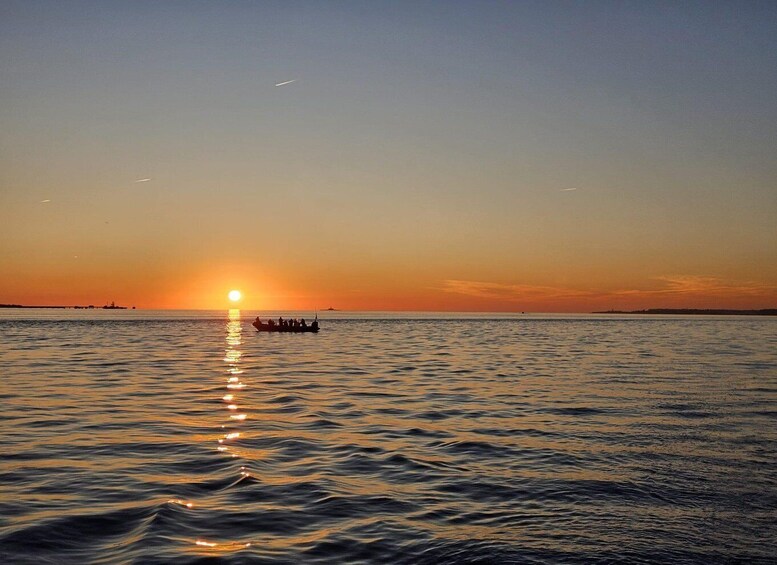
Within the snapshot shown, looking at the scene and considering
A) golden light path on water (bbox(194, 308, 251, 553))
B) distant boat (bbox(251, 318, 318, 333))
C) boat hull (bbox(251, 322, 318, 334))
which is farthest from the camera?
boat hull (bbox(251, 322, 318, 334))

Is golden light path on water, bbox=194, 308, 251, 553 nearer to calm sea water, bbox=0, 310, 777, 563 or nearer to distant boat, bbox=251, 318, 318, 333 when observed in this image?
calm sea water, bbox=0, 310, 777, 563

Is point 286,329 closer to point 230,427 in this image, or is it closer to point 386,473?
point 230,427

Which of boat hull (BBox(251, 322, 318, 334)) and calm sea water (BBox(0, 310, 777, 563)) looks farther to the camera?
boat hull (BBox(251, 322, 318, 334))

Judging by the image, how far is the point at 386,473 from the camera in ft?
54.5

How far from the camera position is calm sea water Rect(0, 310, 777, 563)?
11352 millimetres

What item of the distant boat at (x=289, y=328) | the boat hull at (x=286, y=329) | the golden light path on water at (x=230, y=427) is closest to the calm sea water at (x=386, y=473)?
the golden light path on water at (x=230, y=427)

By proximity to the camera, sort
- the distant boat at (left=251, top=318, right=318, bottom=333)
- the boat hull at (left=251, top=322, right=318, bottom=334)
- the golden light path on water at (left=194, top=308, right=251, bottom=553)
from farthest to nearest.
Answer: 1. the boat hull at (left=251, top=322, right=318, bottom=334)
2. the distant boat at (left=251, top=318, right=318, bottom=333)
3. the golden light path on water at (left=194, top=308, right=251, bottom=553)

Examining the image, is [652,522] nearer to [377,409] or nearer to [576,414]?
[576,414]

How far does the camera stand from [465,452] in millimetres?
19172

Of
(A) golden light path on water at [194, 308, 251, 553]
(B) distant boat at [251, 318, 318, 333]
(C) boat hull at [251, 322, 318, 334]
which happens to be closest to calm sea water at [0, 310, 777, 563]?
(A) golden light path on water at [194, 308, 251, 553]

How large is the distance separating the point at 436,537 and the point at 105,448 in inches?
461

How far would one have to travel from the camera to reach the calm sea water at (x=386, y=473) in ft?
37.2

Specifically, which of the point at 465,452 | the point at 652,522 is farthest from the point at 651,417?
the point at 652,522

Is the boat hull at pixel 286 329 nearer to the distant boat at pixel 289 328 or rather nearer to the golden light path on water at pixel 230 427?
the distant boat at pixel 289 328
